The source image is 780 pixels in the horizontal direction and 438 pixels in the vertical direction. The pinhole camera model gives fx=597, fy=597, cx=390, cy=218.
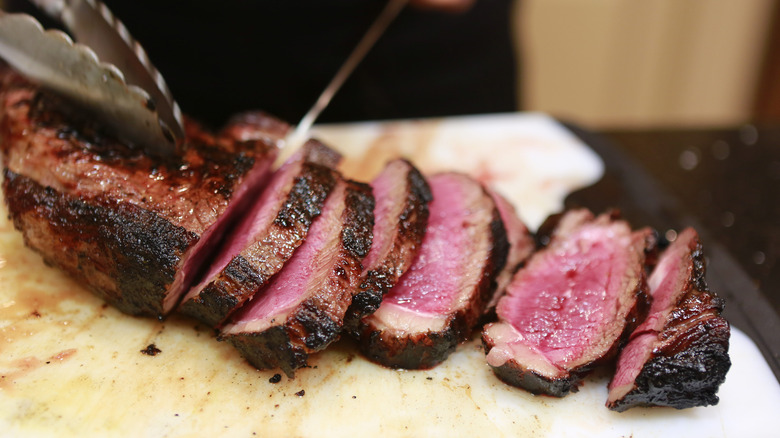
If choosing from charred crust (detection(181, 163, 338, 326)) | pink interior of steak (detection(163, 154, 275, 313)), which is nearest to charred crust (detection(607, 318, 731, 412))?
charred crust (detection(181, 163, 338, 326))

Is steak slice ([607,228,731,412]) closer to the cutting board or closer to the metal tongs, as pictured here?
the cutting board

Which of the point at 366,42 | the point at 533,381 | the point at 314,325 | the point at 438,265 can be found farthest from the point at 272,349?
the point at 366,42

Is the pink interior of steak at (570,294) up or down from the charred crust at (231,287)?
down

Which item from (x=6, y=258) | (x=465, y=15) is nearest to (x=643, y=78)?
(x=465, y=15)

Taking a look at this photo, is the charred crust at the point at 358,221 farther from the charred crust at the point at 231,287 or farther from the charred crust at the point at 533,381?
the charred crust at the point at 533,381

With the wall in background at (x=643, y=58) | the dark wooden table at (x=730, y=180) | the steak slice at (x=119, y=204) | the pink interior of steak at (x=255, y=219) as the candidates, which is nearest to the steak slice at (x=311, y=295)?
the pink interior of steak at (x=255, y=219)

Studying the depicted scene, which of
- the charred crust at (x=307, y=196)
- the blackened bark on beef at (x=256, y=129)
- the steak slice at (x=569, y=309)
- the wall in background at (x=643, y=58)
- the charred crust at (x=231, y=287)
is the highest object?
the blackened bark on beef at (x=256, y=129)

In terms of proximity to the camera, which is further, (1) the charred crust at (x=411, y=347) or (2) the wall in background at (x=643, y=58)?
(2) the wall in background at (x=643, y=58)

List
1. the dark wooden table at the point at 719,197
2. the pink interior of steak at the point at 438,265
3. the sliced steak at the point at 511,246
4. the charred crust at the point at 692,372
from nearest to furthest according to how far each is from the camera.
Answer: the charred crust at the point at 692,372 < the pink interior of steak at the point at 438,265 < the sliced steak at the point at 511,246 < the dark wooden table at the point at 719,197
